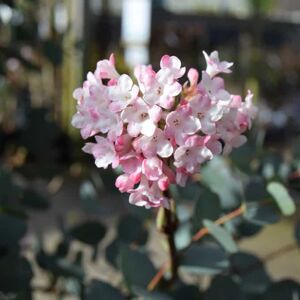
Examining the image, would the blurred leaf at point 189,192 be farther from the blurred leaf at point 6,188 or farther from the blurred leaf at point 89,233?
the blurred leaf at point 6,188

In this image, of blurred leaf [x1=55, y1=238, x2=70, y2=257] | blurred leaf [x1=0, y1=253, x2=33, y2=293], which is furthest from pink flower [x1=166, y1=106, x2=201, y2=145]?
blurred leaf [x1=55, y1=238, x2=70, y2=257]

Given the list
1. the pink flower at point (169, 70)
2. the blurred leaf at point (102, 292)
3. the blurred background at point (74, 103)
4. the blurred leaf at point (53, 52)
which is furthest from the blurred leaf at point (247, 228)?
the blurred leaf at point (53, 52)

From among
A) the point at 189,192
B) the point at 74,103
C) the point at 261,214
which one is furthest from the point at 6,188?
the point at 74,103

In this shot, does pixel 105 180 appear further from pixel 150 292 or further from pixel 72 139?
pixel 72 139

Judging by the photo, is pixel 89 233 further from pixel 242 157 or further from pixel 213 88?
pixel 213 88

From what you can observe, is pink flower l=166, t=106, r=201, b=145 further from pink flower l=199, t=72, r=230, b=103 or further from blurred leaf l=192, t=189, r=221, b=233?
Answer: blurred leaf l=192, t=189, r=221, b=233
